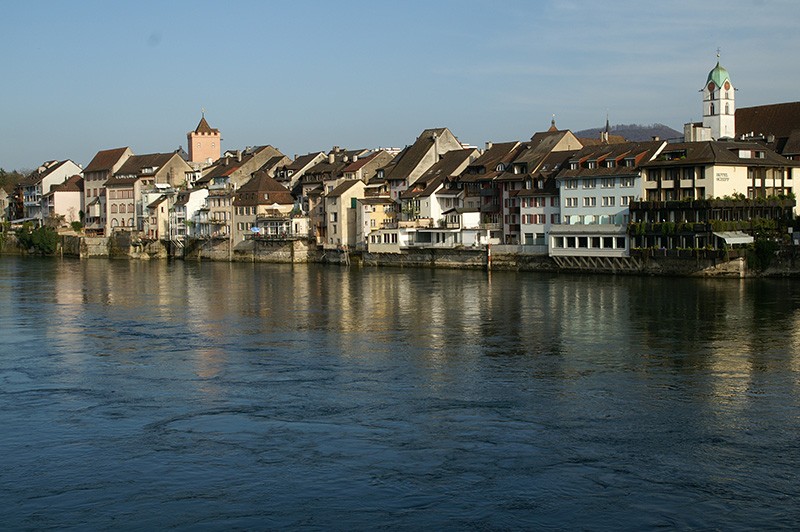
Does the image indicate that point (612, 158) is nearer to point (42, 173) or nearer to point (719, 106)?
point (719, 106)

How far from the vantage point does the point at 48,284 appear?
69.0 metres

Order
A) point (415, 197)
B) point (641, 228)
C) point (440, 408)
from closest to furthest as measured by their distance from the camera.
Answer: point (440, 408), point (641, 228), point (415, 197)

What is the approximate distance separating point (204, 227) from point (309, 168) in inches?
504

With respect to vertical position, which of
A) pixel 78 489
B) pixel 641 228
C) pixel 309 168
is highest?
pixel 309 168

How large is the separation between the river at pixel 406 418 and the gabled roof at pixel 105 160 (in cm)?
7962

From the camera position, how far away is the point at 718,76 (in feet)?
291

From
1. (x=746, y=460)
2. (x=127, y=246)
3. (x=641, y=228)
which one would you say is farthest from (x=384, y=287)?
(x=127, y=246)

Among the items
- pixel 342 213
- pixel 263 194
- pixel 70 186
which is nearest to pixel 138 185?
pixel 70 186

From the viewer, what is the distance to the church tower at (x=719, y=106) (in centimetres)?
8712

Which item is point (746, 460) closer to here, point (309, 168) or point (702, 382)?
point (702, 382)

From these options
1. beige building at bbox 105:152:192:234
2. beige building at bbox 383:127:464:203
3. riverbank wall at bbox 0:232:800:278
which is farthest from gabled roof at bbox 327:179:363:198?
beige building at bbox 105:152:192:234

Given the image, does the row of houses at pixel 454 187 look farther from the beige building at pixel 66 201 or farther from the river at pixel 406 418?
the river at pixel 406 418

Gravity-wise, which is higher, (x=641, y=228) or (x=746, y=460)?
(x=641, y=228)

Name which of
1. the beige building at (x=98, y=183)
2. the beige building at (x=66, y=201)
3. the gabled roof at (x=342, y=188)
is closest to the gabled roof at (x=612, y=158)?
the gabled roof at (x=342, y=188)
